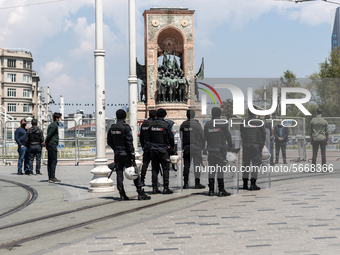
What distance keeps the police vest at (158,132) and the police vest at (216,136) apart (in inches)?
36.1

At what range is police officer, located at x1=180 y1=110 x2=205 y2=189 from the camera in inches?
390

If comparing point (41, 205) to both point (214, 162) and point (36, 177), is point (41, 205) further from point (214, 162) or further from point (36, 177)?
point (36, 177)

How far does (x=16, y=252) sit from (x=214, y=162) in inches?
190

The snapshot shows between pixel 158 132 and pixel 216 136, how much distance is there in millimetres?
1190

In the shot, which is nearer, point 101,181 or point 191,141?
point 101,181

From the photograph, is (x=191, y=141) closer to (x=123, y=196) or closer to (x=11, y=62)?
(x=123, y=196)

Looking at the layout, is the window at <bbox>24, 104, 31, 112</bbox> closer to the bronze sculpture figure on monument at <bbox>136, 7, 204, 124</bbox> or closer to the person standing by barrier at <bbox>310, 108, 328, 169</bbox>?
the bronze sculpture figure on monument at <bbox>136, 7, 204, 124</bbox>

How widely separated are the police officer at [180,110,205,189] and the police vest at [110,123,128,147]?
1.82 meters

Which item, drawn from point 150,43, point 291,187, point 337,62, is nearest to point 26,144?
point 291,187

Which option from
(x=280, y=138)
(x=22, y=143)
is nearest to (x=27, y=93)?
(x=22, y=143)

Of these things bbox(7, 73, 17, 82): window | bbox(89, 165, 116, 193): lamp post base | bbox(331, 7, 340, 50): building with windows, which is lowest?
bbox(89, 165, 116, 193): lamp post base

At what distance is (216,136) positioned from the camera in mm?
9008

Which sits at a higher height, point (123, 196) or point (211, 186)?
point (211, 186)

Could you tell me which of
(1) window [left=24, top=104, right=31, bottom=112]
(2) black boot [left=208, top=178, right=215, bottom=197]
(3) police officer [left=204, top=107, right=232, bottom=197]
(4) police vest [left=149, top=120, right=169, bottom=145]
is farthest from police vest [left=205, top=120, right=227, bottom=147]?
(1) window [left=24, top=104, right=31, bottom=112]
